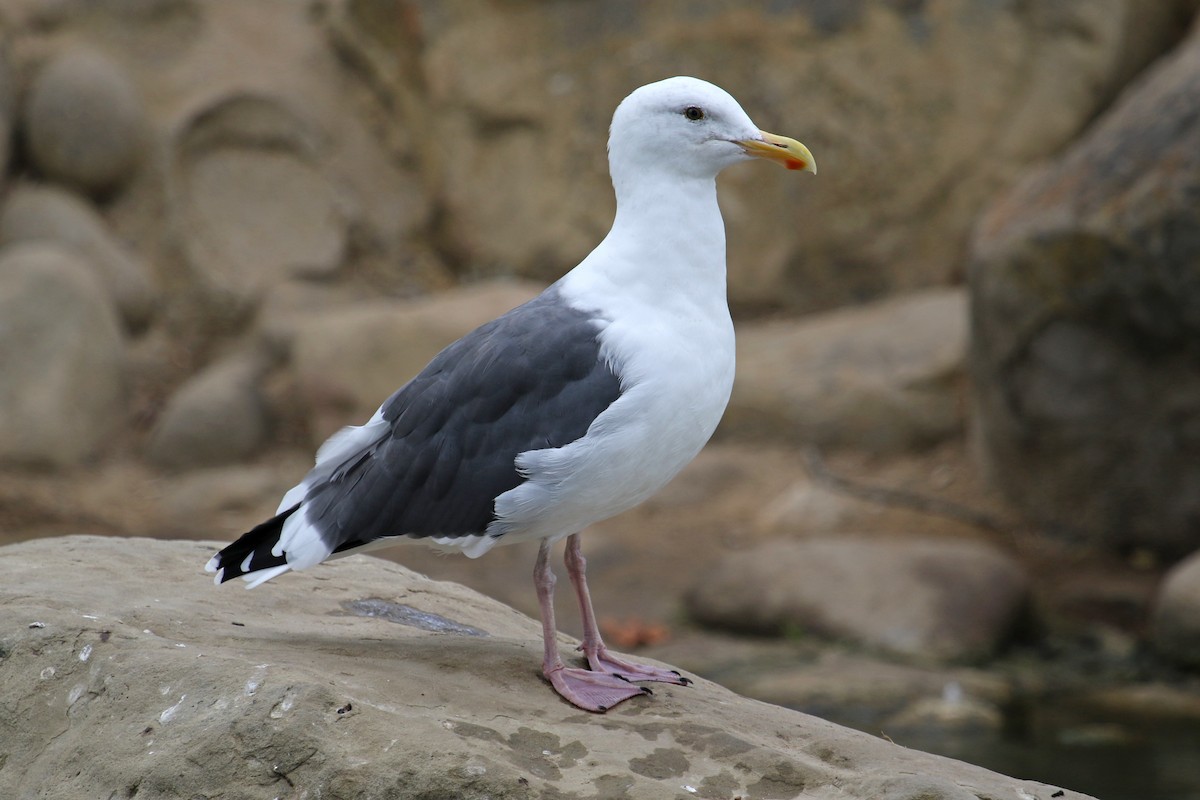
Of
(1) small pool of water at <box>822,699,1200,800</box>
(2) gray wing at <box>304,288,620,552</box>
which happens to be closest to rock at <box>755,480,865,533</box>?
(1) small pool of water at <box>822,699,1200,800</box>

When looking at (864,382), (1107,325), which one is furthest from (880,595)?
(864,382)

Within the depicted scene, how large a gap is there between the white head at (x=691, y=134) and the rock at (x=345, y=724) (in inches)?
56.5

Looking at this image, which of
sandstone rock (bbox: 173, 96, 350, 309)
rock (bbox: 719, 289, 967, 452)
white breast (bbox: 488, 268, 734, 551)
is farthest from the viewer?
sandstone rock (bbox: 173, 96, 350, 309)

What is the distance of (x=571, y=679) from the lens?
388cm

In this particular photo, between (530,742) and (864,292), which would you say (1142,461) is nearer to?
(864,292)

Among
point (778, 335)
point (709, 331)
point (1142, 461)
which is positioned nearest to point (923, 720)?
point (1142, 461)

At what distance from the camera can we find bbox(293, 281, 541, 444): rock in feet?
33.9

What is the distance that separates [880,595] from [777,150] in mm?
4432

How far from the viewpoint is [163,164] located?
39.7 ft

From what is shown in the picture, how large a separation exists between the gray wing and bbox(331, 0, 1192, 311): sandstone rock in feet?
27.6

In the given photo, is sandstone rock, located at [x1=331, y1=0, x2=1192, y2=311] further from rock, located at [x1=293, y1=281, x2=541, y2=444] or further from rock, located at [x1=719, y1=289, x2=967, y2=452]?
rock, located at [x1=293, y1=281, x2=541, y2=444]

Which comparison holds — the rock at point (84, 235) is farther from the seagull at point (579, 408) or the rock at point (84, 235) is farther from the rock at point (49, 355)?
the seagull at point (579, 408)

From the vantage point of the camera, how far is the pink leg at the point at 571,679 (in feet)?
12.4

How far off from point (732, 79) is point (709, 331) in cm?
852
